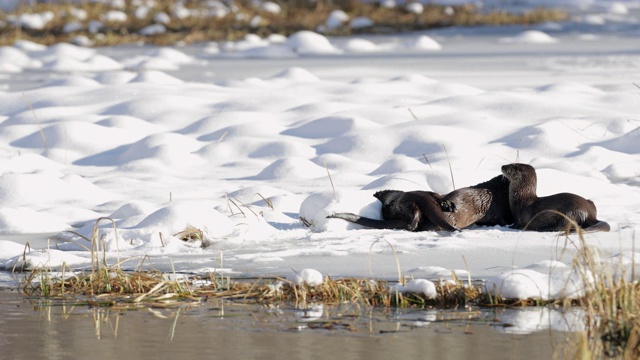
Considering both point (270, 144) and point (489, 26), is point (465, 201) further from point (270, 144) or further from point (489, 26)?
point (489, 26)

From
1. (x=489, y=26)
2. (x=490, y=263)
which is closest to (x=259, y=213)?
(x=490, y=263)

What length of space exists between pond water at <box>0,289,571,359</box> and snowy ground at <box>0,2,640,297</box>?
1.33 feet

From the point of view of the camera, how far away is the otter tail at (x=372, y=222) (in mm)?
5844

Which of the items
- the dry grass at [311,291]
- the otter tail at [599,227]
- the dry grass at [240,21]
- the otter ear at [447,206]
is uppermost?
the dry grass at [240,21]

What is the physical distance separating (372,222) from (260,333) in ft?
7.07

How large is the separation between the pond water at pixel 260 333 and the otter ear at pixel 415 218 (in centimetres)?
160

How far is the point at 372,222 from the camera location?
591 centimetres

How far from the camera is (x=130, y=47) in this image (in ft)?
58.4

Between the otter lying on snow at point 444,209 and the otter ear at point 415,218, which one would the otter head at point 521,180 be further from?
the otter ear at point 415,218

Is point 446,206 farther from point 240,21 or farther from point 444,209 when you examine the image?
point 240,21

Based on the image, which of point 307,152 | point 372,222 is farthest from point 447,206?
point 307,152

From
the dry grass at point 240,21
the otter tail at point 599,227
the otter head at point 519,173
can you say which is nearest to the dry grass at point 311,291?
the otter tail at point 599,227

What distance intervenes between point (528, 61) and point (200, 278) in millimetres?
9773

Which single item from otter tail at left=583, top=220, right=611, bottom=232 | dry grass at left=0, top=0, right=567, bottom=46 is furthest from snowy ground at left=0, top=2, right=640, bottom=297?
dry grass at left=0, top=0, right=567, bottom=46
